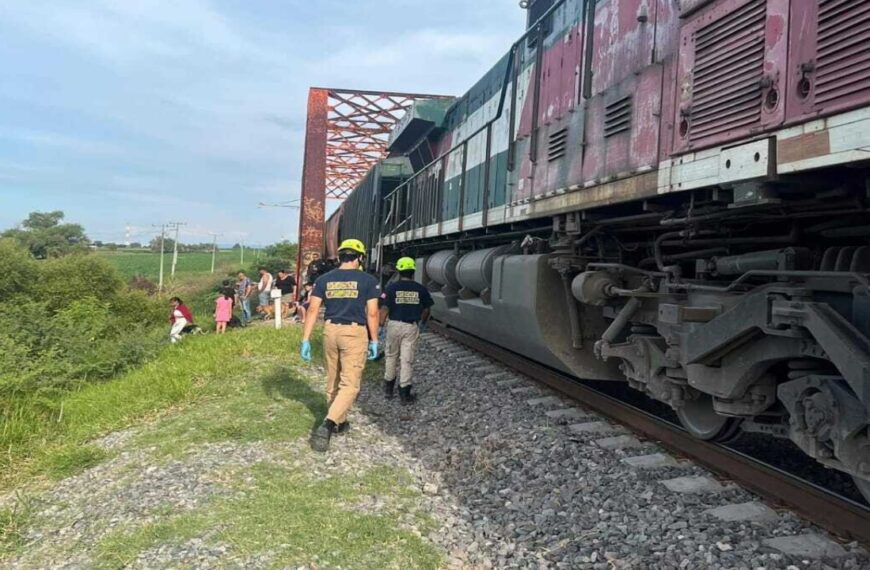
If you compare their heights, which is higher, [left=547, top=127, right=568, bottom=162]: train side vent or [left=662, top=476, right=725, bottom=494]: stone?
[left=547, top=127, right=568, bottom=162]: train side vent

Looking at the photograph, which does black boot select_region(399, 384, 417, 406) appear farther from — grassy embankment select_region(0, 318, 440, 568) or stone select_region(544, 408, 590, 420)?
stone select_region(544, 408, 590, 420)

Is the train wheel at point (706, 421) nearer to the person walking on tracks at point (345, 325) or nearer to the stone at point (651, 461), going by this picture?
the stone at point (651, 461)

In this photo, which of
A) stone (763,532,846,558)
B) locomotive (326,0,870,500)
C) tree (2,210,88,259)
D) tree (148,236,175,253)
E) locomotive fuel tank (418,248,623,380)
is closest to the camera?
locomotive (326,0,870,500)

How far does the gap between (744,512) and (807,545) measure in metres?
0.41

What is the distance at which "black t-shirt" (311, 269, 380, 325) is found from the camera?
19.0ft

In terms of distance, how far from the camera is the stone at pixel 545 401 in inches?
245

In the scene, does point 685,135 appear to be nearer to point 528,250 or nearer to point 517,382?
point 528,250

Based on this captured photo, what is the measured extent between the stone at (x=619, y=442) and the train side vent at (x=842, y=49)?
108 inches

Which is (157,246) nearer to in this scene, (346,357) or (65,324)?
(65,324)

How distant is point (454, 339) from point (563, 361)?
4887 mm

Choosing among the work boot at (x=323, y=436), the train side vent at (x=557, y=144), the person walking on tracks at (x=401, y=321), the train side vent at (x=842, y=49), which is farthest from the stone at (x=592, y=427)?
the train side vent at (x=842, y=49)

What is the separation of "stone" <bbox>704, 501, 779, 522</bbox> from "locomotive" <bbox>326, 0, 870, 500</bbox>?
1.44 ft

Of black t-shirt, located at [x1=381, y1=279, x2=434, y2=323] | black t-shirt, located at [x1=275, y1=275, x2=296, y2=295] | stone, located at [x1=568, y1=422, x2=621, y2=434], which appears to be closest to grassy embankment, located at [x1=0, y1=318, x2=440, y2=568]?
black t-shirt, located at [x1=381, y1=279, x2=434, y2=323]

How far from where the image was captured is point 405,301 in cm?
755
